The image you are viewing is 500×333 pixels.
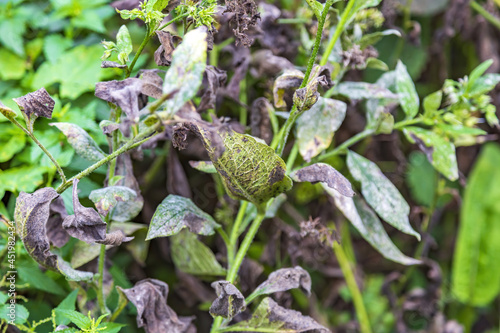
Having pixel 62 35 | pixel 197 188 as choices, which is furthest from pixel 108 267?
pixel 62 35

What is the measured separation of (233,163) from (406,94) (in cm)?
36

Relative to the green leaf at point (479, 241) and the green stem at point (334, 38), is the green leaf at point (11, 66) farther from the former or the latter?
the green leaf at point (479, 241)

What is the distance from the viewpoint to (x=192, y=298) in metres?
0.87

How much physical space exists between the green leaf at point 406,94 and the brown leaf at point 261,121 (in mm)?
226


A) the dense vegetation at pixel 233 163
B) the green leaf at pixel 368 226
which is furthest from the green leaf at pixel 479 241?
the green leaf at pixel 368 226

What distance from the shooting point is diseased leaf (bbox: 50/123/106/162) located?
0.58 meters

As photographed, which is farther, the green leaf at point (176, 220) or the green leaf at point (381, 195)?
the green leaf at point (381, 195)

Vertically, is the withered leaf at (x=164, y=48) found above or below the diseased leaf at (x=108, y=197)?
above

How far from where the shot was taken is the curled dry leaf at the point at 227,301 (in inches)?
21.9

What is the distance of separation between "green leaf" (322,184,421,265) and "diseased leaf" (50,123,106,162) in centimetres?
33

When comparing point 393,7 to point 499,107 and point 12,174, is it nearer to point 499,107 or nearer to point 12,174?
point 499,107

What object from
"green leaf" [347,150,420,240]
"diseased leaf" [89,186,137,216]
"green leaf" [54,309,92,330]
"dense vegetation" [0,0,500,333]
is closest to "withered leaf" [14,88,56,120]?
"dense vegetation" [0,0,500,333]

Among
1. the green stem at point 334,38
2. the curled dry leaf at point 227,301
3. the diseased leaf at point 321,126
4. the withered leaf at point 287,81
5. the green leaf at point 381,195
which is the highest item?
the green stem at point 334,38

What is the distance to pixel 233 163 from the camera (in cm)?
55
